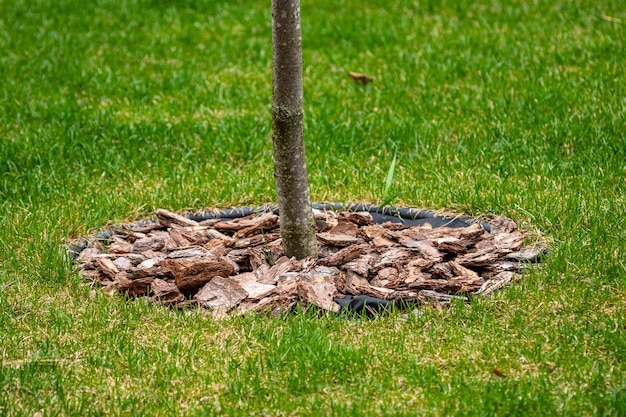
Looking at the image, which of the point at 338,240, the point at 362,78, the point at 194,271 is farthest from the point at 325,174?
the point at 362,78

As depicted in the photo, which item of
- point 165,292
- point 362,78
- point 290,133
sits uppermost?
point 290,133

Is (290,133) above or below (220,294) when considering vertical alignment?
above

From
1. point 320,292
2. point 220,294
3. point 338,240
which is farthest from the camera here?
point 338,240

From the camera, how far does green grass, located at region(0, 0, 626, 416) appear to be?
3539 millimetres

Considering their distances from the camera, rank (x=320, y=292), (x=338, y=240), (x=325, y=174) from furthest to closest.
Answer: (x=325, y=174) < (x=338, y=240) < (x=320, y=292)

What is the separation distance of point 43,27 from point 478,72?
4.58 metres

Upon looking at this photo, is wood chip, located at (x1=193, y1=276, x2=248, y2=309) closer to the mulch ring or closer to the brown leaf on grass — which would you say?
the mulch ring

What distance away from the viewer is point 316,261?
4.62 m

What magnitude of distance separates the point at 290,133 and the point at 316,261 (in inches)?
26.0

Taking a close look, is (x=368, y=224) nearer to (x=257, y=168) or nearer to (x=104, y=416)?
(x=257, y=168)

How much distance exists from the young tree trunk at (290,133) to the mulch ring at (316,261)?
0.48ft

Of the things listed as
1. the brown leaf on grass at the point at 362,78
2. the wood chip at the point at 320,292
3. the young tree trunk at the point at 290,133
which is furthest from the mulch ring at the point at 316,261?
the brown leaf on grass at the point at 362,78

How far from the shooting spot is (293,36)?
14.3 feet

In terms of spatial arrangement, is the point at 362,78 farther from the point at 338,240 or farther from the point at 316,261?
the point at 316,261
